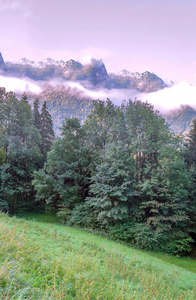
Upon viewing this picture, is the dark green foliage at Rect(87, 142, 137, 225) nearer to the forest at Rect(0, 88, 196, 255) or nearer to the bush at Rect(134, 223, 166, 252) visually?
the forest at Rect(0, 88, 196, 255)

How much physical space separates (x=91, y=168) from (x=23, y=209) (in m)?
11.1

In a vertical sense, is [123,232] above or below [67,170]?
below

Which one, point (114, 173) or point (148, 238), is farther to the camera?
point (114, 173)

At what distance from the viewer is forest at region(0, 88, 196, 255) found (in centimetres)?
1549

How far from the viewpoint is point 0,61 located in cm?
18438

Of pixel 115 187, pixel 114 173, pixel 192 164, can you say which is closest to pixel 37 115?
pixel 114 173

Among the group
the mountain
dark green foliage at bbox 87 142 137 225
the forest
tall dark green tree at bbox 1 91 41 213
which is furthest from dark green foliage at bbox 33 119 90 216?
the mountain

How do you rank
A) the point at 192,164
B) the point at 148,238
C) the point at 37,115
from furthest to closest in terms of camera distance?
the point at 37,115
the point at 192,164
the point at 148,238

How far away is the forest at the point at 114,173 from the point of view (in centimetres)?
1549

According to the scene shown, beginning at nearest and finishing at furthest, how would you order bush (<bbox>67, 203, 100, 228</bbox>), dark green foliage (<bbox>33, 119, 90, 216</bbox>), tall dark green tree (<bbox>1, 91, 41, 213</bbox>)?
bush (<bbox>67, 203, 100, 228</bbox>)
dark green foliage (<bbox>33, 119, 90, 216</bbox>)
tall dark green tree (<bbox>1, 91, 41, 213</bbox>)

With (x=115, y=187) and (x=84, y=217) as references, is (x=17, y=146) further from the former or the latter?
(x=115, y=187)

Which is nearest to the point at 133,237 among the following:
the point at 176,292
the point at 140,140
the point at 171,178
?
the point at 171,178

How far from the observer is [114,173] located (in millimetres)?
16141

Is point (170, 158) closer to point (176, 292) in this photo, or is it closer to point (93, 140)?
point (93, 140)
